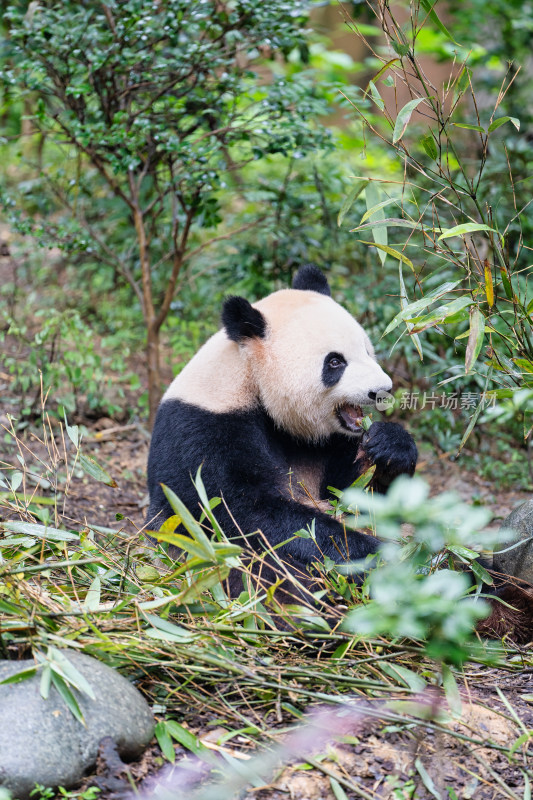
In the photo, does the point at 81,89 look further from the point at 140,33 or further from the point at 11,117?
the point at 11,117

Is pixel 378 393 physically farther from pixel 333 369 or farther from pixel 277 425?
pixel 277 425

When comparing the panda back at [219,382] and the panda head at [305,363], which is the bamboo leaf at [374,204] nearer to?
the panda head at [305,363]

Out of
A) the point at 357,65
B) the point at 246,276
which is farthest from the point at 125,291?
the point at 357,65

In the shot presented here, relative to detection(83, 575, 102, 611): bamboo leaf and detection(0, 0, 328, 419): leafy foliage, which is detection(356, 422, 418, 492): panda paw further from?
detection(0, 0, 328, 419): leafy foliage

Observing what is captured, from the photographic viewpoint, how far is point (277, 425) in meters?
3.21

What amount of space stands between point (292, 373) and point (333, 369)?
0.56ft

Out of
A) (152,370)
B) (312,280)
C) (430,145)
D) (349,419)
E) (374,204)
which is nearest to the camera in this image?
(430,145)

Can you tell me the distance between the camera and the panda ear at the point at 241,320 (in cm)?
306

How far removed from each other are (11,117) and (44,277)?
2.15 metres

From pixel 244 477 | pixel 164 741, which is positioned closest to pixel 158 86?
pixel 244 477

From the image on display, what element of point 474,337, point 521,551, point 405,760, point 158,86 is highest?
point 158,86

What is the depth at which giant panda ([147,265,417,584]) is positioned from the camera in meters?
2.92

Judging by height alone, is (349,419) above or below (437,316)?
below

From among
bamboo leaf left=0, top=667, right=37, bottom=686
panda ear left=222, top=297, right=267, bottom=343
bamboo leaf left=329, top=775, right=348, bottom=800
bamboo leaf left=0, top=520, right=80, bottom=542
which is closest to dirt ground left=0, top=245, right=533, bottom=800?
bamboo leaf left=329, top=775, right=348, bottom=800
